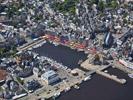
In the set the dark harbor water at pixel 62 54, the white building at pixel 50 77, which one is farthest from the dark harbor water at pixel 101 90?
the white building at pixel 50 77

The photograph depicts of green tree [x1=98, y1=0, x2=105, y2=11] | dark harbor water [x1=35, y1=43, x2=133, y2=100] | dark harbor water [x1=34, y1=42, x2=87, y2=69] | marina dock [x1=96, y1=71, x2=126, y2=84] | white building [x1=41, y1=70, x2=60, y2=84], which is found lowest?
dark harbor water [x1=35, y1=43, x2=133, y2=100]

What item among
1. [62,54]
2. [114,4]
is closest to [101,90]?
[62,54]

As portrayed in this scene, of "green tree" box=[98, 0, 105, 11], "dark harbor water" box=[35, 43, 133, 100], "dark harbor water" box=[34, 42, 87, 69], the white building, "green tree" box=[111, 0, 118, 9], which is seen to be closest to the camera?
"dark harbor water" box=[35, 43, 133, 100]

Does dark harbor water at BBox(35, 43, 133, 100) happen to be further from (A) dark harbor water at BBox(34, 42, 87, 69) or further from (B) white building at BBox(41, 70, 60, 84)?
(B) white building at BBox(41, 70, 60, 84)

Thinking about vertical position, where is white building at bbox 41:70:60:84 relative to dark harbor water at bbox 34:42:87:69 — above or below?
below

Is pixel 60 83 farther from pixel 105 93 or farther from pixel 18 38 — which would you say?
pixel 18 38

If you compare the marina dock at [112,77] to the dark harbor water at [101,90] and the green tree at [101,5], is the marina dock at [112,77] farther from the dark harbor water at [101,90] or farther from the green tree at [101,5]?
the green tree at [101,5]

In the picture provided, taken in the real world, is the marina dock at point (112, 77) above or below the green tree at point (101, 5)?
below

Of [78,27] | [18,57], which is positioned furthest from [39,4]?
[18,57]

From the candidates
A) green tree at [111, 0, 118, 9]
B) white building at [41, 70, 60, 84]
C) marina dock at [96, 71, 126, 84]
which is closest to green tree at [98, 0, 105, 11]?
green tree at [111, 0, 118, 9]

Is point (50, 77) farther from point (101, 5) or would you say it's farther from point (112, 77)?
point (101, 5)

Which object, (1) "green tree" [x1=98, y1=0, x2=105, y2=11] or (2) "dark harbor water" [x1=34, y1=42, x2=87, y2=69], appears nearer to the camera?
(2) "dark harbor water" [x1=34, y1=42, x2=87, y2=69]
